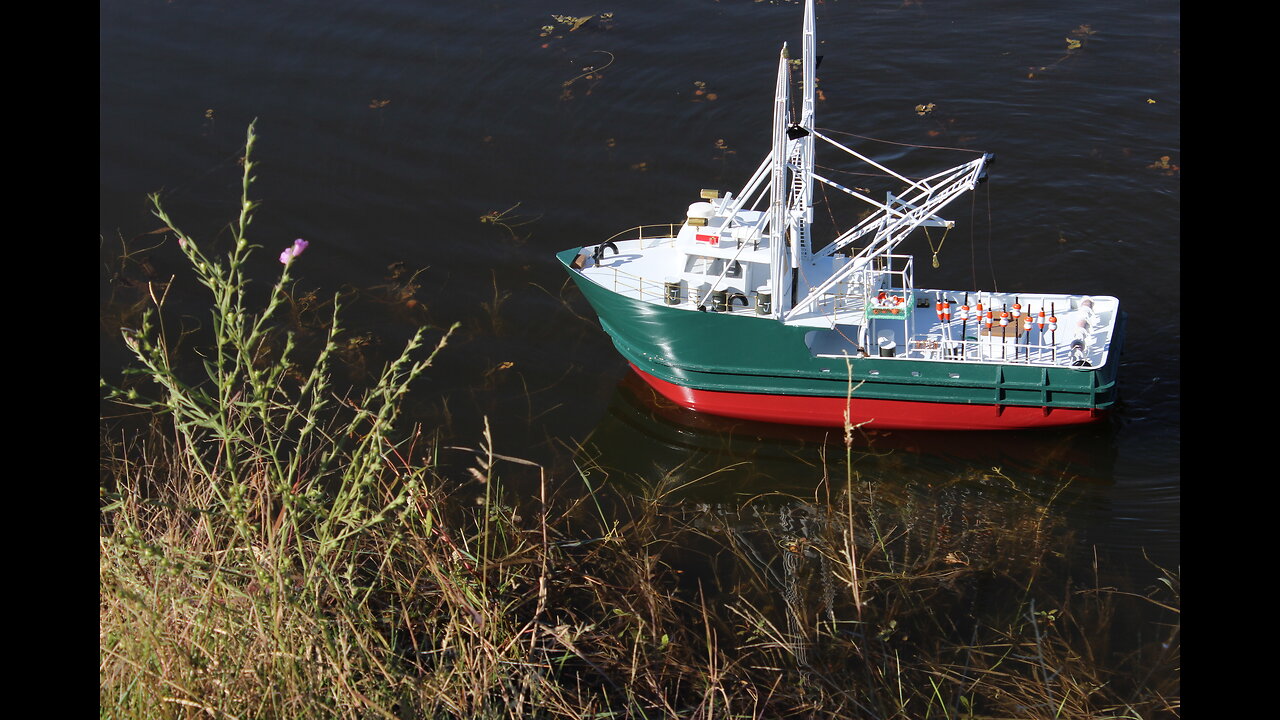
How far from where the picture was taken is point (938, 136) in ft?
65.2

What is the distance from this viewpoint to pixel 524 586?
10.1 metres

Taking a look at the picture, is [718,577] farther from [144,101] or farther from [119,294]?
[144,101]

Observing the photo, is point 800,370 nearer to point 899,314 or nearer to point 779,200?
point 899,314

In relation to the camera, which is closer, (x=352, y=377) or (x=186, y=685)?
(x=186, y=685)

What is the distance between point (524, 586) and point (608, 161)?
36.4ft

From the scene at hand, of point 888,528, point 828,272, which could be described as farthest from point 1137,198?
point 888,528

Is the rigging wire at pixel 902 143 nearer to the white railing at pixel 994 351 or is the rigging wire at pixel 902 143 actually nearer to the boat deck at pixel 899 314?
the boat deck at pixel 899 314

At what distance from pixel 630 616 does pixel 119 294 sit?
1110cm

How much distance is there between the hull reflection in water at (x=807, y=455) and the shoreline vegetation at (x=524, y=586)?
1.27 ft

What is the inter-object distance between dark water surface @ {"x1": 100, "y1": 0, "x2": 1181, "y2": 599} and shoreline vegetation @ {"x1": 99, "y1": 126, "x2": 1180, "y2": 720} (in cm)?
89

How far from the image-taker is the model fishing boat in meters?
13.8

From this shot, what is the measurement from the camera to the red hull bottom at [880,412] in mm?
14148

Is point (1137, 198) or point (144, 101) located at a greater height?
point (144, 101)

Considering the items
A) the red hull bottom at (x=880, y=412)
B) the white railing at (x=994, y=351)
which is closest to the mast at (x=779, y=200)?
the red hull bottom at (x=880, y=412)
